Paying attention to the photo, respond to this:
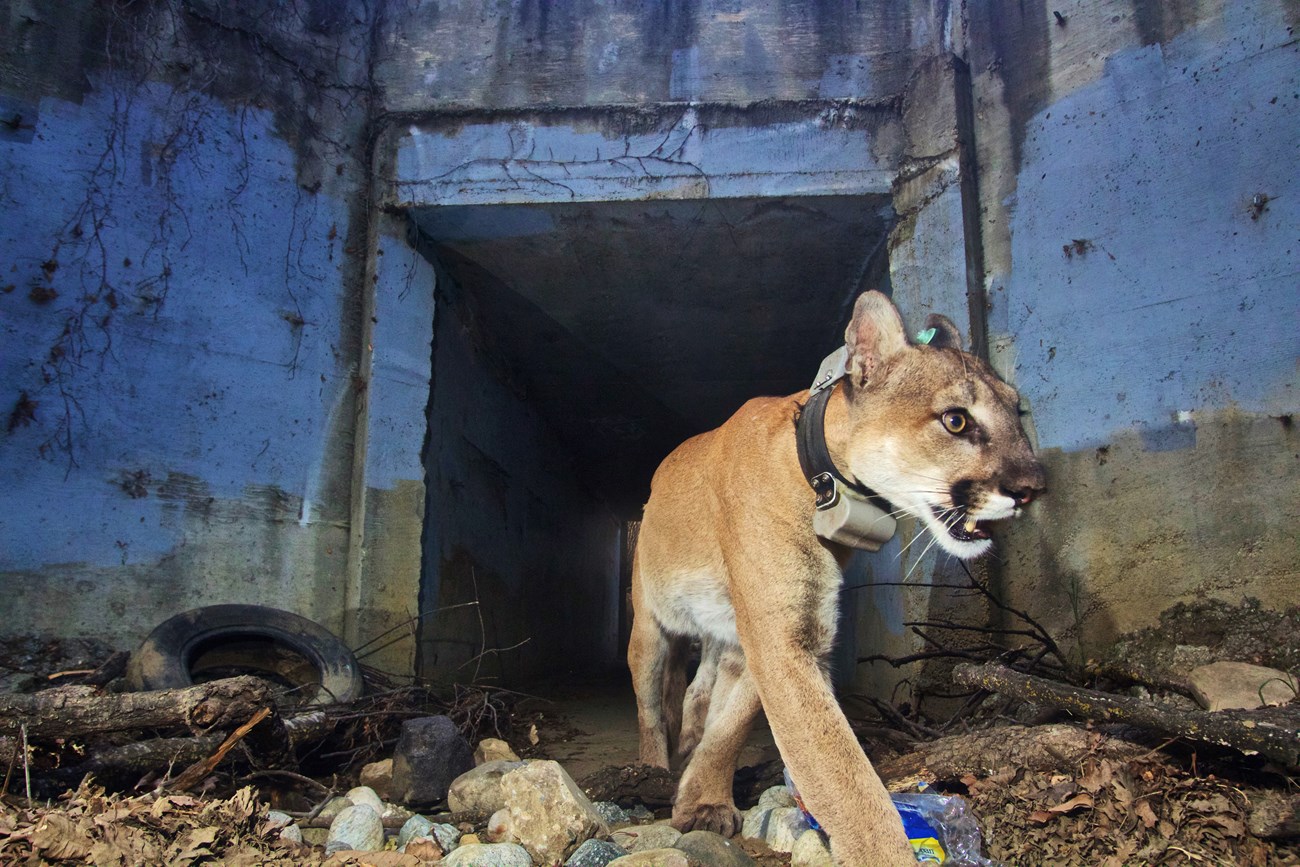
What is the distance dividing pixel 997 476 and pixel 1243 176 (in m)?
2.73

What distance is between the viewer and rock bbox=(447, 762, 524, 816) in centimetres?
330

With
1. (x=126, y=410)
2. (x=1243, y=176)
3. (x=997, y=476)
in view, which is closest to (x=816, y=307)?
(x=1243, y=176)

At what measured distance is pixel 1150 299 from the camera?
4320mm

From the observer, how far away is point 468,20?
20.1ft

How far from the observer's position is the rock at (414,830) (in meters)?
2.96

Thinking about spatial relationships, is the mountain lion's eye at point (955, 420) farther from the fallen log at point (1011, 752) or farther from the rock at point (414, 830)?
the rock at point (414, 830)

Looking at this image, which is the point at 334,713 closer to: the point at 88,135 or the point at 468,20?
the point at 88,135

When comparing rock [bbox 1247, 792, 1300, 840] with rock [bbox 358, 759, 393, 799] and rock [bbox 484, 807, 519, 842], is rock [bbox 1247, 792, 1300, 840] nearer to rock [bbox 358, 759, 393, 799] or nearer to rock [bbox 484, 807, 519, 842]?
rock [bbox 484, 807, 519, 842]

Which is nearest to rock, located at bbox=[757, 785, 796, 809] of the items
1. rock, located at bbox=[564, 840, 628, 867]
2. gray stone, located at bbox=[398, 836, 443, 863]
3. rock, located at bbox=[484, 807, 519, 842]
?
rock, located at bbox=[564, 840, 628, 867]

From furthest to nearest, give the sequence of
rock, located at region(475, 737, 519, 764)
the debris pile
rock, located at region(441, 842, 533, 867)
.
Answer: rock, located at region(475, 737, 519, 764) → rock, located at region(441, 842, 533, 867) → the debris pile

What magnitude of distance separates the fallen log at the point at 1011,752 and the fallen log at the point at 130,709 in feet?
8.24

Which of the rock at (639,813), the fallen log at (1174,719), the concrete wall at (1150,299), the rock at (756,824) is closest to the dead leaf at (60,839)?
the rock at (639,813)

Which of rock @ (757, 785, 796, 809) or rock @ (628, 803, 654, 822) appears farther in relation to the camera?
rock @ (628, 803, 654, 822)

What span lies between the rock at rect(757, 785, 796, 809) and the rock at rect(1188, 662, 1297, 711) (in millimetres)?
1703
